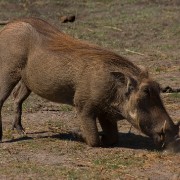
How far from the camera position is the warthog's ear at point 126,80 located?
645cm

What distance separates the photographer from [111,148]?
6.60 meters

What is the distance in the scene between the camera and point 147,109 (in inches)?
252

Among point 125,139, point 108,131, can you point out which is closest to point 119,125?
point 125,139

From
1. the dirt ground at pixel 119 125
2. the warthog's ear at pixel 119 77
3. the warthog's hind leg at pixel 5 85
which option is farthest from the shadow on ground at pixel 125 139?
the warthog's ear at pixel 119 77

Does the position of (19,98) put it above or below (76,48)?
below

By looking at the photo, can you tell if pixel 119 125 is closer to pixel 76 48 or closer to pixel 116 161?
pixel 76 48

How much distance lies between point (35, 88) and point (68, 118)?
1.01 metres

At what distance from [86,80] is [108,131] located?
0.55 meters

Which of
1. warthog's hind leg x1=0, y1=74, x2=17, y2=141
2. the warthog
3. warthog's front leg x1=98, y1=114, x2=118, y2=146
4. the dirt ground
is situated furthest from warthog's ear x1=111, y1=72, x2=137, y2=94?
warthog's hind leg x1=0, y1=74, x2=17, y2=141

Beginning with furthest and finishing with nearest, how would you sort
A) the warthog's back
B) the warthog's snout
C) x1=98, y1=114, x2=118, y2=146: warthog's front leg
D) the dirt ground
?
x1=98, y1=114, x2=118, y2=146: warthog's front leg < the warthog's back < the warthog's snout < the dirt ground

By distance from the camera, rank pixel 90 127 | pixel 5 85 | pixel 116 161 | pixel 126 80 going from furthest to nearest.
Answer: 1. pixel 5 85
2. pixel 90 127
3. pixel 126 80
4. pixel 116 161

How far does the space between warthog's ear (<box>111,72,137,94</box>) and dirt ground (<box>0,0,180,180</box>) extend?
0.57 metres

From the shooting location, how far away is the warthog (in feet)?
21.0

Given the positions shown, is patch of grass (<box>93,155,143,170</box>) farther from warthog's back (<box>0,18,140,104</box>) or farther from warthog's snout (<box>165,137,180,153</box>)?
warthog's back (<box>0,18,140,104</box>)
